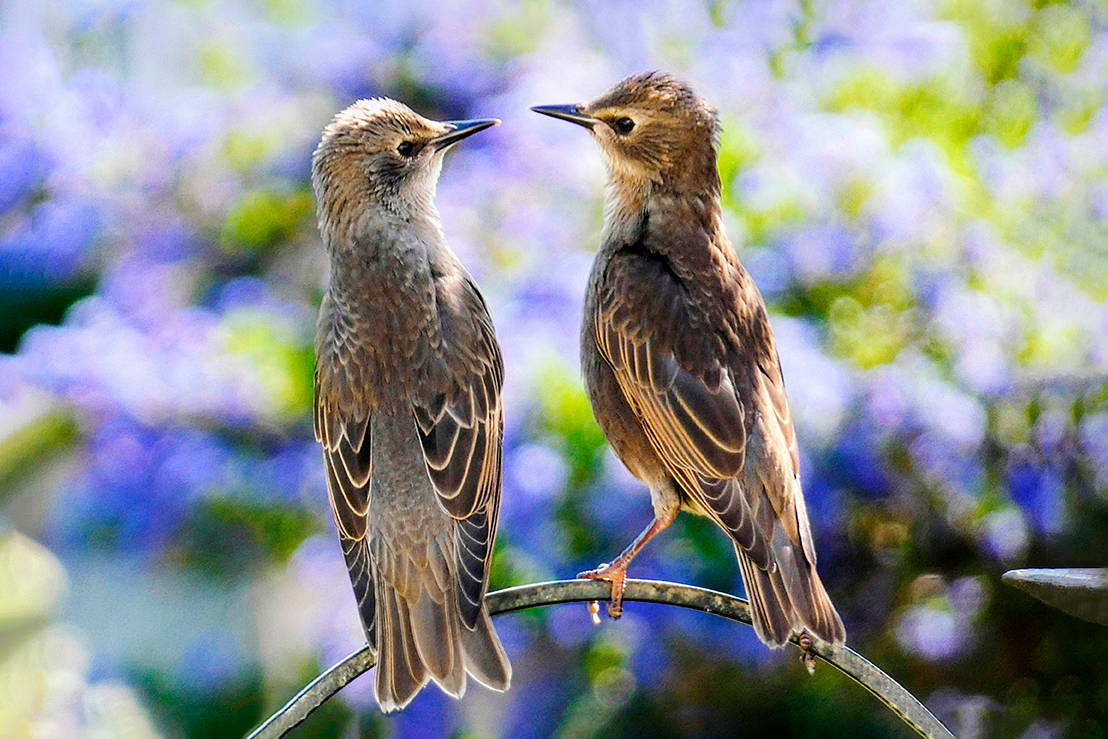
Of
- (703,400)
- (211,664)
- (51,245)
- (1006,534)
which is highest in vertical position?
(51,245)

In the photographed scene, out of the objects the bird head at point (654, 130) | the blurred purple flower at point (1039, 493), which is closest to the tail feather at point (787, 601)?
the bird head at point (654, 130)

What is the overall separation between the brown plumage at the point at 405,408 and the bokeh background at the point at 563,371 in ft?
2.78

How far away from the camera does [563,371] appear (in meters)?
3.54

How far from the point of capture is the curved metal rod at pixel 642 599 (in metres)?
2.06

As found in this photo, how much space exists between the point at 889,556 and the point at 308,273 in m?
2.06

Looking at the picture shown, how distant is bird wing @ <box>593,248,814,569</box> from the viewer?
2496mm

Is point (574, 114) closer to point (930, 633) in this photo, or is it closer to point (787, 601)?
point (787, 601)

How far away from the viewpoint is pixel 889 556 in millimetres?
3682

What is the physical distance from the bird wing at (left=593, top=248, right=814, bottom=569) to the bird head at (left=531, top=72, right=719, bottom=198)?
190mm

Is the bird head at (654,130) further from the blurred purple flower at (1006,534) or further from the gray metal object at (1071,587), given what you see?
the blurred purple flower at (1006,534)

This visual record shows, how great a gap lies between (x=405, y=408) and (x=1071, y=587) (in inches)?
51.9

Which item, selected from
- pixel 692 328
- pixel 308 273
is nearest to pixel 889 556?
pixel 692 328

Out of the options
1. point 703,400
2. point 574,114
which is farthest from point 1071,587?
point 574,114

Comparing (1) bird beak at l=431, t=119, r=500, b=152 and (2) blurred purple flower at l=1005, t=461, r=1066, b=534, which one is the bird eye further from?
(2) blurred purple flower at l=1005, t=461, r=1066, b=534
